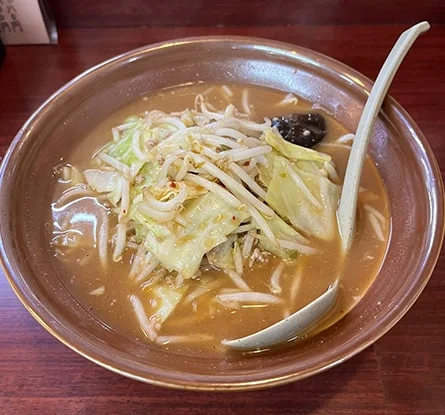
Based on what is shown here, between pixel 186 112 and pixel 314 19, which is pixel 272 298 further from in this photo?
pixel 314 19

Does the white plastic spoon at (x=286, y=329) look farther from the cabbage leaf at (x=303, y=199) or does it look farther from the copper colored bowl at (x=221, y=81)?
the cabbage leaf at (x=303, y=199)

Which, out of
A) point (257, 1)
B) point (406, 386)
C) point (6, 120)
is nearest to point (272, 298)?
point (406, 386)

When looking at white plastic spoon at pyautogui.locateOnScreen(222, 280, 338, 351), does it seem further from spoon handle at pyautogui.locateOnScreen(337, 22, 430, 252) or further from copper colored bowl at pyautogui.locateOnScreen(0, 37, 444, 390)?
spoon handle at pyautogui.locateOnScreen(337, 22, 430, 252)

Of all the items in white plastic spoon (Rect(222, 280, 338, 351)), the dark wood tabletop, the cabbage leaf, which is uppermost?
the cabbage leaf

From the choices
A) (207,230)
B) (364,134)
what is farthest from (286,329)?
(364,134)

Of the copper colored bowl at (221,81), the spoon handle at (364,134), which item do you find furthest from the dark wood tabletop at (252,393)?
the spoon handle at (364,134)

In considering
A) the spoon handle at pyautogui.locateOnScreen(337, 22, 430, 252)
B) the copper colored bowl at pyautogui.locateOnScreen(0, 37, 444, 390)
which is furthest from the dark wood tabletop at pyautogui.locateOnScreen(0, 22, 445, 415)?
the spoon handle at pyautogui.locateOnScreen(337, 22, 430, 252)

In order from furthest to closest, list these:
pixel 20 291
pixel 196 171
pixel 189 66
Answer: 1. pixel 189 66
2. pixel 196 171
3. pixel 20 291

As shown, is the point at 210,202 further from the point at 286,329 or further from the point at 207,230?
the point at 286,329
